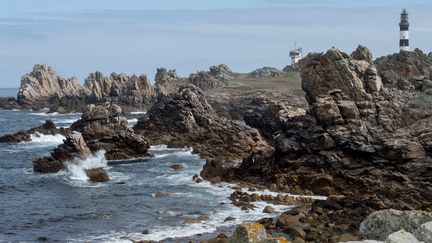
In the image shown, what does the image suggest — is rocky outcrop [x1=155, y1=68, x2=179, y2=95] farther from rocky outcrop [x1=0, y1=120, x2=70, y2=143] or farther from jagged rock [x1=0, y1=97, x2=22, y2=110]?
rocky outcrop [x1=0, y1=120, x2=70, y2=143]

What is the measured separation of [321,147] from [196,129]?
2961 cm

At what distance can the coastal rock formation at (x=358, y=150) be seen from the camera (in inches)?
1656

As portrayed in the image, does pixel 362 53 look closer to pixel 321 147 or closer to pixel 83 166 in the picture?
pixel 321 147

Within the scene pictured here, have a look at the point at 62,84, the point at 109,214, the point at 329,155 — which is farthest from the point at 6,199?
the point at 62,84

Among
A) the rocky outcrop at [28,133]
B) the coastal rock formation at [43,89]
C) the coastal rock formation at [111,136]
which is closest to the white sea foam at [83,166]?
the coastal rock formation at [111,136]

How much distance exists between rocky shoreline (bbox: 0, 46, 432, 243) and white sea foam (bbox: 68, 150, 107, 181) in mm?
708

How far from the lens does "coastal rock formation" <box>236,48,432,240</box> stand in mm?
42062

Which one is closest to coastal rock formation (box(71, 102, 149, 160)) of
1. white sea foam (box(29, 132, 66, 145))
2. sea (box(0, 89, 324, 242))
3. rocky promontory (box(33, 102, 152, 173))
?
rocky promontory (box(33, 102, 152, 173))

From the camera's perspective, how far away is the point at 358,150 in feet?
148

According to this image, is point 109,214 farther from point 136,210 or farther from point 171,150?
point 171,150

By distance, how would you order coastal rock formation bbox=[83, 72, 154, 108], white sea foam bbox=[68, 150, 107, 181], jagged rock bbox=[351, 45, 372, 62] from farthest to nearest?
coastal rock formation bbox=[83, 72, 154, 108]
jagged rock bbox=[351, 45, 372, 62]
white sea foam bbox=[68, 150, 107, 181]

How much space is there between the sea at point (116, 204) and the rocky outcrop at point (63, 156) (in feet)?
3.19

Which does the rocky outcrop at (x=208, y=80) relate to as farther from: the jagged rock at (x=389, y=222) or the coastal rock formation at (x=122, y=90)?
the jagged rock at (x=389, y=222)

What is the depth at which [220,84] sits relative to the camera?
556 feet
